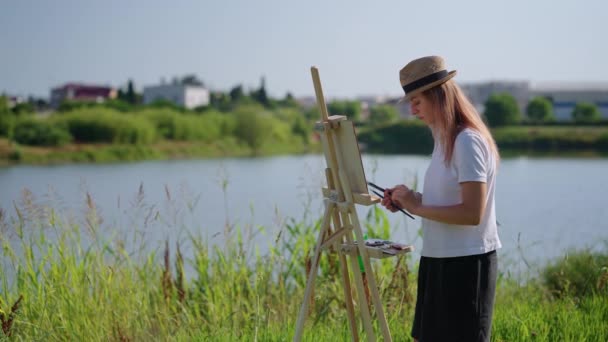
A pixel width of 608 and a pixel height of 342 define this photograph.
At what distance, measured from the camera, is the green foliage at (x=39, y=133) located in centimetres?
2564

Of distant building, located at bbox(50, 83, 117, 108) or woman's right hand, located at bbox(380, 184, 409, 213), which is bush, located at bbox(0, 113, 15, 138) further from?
distant building, located at bbox(50, 83, 117, 108)

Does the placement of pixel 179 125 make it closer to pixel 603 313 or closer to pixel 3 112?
pixel 3 112

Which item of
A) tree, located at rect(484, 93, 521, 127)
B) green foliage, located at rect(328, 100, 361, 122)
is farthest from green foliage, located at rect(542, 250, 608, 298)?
green foliage, located at rect(328, 100, 361, 122)

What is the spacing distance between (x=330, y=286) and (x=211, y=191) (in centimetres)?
1088

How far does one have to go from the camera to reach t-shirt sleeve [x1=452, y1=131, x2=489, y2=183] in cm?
170

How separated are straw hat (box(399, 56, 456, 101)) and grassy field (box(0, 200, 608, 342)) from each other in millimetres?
917

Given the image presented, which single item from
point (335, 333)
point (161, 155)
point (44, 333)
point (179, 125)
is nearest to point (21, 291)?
point (44, 333)

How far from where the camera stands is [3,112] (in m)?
27.7

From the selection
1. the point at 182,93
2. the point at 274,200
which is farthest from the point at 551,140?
the point at 182,93

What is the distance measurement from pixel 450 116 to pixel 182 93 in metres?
73.3

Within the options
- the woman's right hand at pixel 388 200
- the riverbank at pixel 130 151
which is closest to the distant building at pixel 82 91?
the riverbank at pixel 130 151

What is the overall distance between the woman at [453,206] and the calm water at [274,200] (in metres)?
1.35

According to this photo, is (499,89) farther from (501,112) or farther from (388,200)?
(388,200)

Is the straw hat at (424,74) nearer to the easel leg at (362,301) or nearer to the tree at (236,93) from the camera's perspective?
the easel leg at (362,301)
